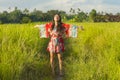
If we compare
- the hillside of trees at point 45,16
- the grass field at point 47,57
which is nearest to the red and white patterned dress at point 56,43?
the grass field at point 47,57

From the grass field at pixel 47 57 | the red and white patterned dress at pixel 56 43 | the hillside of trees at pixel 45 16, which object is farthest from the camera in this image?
the hillside of trees at pixel 45 16

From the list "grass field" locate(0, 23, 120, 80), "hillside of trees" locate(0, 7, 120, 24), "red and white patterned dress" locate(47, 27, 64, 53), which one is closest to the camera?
"grass field" locate(0, 23, 120, 80)

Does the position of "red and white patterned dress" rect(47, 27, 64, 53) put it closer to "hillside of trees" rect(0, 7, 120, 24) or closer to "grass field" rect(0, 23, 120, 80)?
"grass field" rect(0, 23, 120, 80)

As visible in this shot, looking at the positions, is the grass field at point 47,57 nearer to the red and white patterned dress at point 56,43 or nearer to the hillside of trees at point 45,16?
the red and white patterned dress at point 56,43

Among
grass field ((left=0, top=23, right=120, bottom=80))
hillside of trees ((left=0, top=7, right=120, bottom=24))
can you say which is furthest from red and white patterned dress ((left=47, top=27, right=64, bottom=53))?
hillside of trees ((left=0, top=7, right=120, bottom=24))

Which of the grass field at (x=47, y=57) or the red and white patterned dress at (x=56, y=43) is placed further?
the red and white patterned dress at (x=56, y=43)

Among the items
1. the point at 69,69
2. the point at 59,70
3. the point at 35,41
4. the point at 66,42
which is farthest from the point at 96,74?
the point at 66,42

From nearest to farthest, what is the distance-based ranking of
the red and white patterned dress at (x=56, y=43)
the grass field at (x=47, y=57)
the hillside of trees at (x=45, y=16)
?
1. the grass field at (x=47, y=57)
2. the red and white patterned dress at (x=56, y=43)
3. the hillside of trees at (x=45, y=16)

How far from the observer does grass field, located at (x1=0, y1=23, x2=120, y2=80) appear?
6.66 meters

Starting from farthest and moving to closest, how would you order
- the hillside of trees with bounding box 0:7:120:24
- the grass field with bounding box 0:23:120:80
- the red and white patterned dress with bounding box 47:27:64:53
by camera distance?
the hillside of trees with bounding box 0:7:120:24
the red and white patterned dress with bounding box 47:27:64:53
the grass field with bounding box 0:23:120:80

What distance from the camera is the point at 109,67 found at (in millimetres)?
6902

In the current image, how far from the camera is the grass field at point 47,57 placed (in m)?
6.66

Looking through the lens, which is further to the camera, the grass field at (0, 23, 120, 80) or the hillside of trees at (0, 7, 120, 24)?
the hillside of trees at (0, 7, 120, 24)

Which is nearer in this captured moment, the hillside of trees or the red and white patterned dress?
the red and white patterned dress
